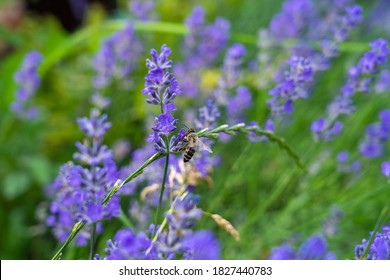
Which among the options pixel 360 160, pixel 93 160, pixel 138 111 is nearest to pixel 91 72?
pixel 138 111

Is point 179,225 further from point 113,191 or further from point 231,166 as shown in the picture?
point 231,166

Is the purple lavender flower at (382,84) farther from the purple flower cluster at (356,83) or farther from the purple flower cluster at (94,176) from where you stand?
the purple flower cluster at (94,176)

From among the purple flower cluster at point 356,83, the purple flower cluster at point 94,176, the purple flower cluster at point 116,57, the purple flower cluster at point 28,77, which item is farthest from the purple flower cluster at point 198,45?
the purple flower cluster at point 94,176

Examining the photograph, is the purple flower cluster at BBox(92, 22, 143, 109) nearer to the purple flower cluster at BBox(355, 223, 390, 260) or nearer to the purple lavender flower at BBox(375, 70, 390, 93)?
the purple lavender flower at BBox(375, 70, 390, 93)

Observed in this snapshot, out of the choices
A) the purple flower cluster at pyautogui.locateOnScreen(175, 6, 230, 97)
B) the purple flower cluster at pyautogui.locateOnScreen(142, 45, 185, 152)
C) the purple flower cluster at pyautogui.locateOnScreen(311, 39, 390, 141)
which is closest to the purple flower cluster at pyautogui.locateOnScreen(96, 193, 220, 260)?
the purple flower cluster at pyautogui.locateOnScreen(142, 45, 185, 152)

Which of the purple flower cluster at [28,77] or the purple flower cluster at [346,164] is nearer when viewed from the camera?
the purple flower cluster at [346,164]

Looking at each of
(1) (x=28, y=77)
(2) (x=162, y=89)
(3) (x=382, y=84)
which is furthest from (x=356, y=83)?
(1) (x=28, y=77)
